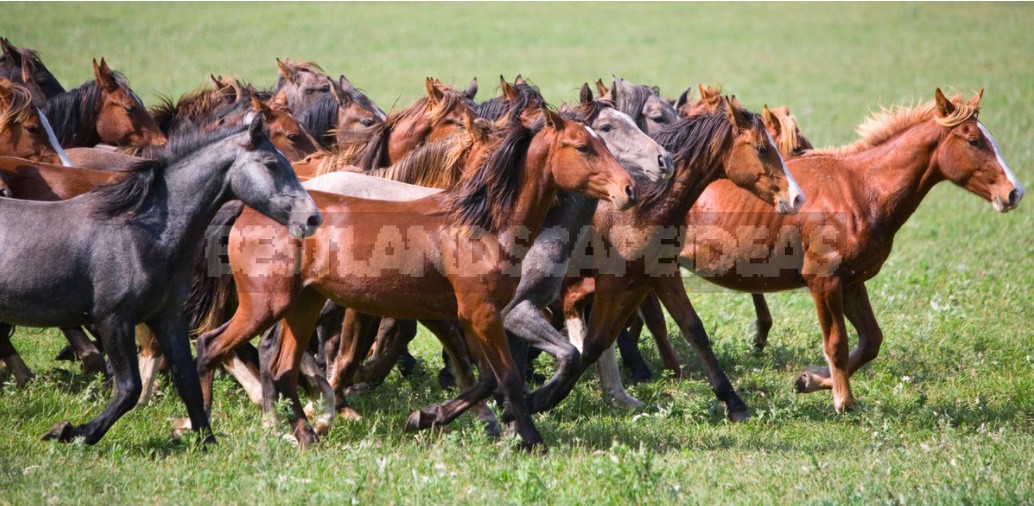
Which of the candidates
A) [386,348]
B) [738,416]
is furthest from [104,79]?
[738,416]

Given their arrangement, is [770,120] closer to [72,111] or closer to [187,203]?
[187,203]

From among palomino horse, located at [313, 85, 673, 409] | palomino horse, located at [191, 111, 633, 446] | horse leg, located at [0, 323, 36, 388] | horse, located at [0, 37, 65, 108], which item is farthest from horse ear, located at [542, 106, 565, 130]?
horse, located at [0, 37, 65, 108]

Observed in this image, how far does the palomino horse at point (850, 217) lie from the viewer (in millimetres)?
→ 8047

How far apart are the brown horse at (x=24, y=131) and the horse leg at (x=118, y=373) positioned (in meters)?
2.67

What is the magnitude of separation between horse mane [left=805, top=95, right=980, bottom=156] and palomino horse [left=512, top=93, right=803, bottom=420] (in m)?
1.32

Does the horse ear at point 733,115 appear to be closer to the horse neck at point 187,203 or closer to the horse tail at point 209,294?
the horse neck at point 187,203

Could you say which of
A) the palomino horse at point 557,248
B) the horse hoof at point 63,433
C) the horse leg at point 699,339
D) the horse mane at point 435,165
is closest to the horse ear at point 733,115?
the palomino horse at point 557,248

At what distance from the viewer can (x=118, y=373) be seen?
249 inches

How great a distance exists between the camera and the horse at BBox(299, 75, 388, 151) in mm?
10406

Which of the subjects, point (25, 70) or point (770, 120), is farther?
point (25, 70)

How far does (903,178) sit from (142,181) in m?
4.84

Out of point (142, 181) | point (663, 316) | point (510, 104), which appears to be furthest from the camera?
point (663, 316)

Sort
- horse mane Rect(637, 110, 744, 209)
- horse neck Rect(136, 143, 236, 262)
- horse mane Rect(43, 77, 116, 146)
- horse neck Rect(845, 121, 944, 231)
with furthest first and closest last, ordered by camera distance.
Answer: horse mane Rect(43, 77, 116, 146) < horse neck Rect(845, 121, 944, 231) < horse mane Rect(637, 110, 744, 209) < horse neck Rect(136, 143, 236, 262)

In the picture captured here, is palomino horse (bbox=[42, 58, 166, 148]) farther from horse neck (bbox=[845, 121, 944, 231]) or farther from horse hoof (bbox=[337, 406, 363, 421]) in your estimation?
horse neck (bbox=[845, 121, 944, 231])
